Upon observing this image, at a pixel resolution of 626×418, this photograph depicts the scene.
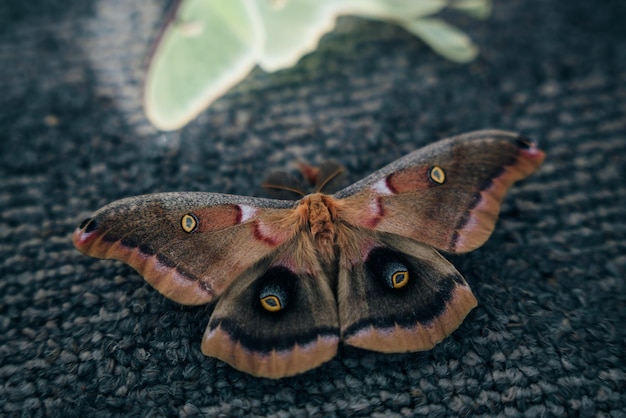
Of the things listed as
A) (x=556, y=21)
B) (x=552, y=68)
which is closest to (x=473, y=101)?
(x=552, y=68)

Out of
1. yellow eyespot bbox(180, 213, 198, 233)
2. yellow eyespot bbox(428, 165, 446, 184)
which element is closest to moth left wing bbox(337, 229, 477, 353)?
yellow eyespot bbox(428, 165, 446, 184)

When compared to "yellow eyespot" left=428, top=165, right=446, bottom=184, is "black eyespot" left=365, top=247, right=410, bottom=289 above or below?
below

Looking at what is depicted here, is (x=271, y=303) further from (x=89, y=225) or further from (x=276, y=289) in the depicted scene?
(x=89, y=225)

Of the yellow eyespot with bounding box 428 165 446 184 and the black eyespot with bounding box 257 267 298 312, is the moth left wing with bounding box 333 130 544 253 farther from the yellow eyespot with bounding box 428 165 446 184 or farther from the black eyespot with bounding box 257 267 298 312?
the black eyespot with bounding box 257 267 298 312

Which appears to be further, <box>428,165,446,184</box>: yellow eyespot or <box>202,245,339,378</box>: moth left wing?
<box>428,165,446,184</box>: yellow eyespot

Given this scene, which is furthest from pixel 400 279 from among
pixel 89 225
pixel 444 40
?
pixel 444 40

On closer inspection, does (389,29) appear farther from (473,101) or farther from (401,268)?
(401,268)

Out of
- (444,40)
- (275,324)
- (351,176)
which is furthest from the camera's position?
(444,40)

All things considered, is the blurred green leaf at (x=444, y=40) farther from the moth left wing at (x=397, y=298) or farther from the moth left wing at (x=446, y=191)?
the moth left wing at (x=397, y=298)
